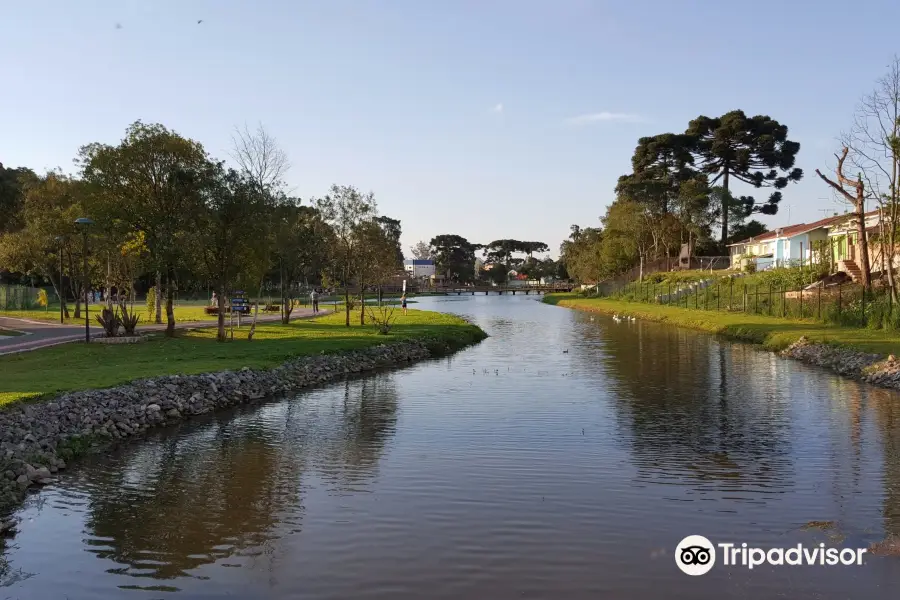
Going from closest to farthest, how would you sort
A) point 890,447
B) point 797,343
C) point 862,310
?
point 890,447
point 797,343
point 862,310

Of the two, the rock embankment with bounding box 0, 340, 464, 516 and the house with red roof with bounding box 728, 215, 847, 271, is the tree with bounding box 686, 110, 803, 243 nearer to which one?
the house with red roof with bounding box 728, 215, 847, 271

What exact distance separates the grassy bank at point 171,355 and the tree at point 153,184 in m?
4.42

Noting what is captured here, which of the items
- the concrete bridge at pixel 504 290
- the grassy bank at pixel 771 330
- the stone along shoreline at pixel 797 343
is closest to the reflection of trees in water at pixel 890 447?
the stone along shoreline at pixel 797 343

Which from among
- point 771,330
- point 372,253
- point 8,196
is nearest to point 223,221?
point 372,253

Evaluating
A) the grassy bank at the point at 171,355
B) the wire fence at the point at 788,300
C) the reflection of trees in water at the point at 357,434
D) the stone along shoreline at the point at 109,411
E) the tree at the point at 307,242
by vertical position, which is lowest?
the reflection of trees in water at the point at 357,434

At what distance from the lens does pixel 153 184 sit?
112ft

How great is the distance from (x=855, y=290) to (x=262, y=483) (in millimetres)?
40298

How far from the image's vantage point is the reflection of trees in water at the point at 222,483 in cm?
1016

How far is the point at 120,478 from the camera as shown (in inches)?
539

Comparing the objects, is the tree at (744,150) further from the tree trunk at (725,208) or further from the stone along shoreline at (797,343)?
the stone along shoreline at (797,343)

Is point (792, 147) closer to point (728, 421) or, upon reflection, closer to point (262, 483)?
point (728, 421)

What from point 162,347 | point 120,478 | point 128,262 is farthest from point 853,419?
point 128,262

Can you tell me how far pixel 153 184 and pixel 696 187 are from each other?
228 feet

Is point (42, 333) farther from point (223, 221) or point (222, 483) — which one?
point (222, 483)
